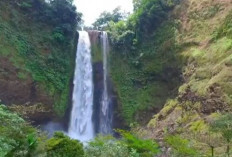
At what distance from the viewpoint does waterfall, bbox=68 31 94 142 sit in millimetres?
25328

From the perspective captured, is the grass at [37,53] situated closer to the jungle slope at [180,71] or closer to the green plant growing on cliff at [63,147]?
the jungle slope at [180,71]

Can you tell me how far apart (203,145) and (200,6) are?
698 inches

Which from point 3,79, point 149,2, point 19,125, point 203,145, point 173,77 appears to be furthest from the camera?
point 149,2

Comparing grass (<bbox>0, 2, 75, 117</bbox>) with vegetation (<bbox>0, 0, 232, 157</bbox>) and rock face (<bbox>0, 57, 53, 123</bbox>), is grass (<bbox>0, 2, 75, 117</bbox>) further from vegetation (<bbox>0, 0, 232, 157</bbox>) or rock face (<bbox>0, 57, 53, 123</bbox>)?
rock face (<bbox>0, 57, 53, 123</bbox>)

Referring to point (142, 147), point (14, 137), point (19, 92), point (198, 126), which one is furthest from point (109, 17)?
point (14, 137)

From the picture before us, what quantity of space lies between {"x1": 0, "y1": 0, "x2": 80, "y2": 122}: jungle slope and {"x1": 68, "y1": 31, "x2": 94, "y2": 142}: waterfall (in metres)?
0.73

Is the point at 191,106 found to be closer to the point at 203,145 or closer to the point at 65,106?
the point at 203,145

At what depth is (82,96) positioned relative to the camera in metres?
26.8

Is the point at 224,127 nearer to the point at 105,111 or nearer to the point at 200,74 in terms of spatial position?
the point at 200,74

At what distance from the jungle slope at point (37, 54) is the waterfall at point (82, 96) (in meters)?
0.73

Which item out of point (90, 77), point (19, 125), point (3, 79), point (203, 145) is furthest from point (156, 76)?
point (19, 125)

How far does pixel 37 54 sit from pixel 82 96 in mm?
4912

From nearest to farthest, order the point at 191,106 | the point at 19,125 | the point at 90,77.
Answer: the point at 19,125 → the point at 191,106 → the point at 90,77

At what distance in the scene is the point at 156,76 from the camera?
27.4 metres
